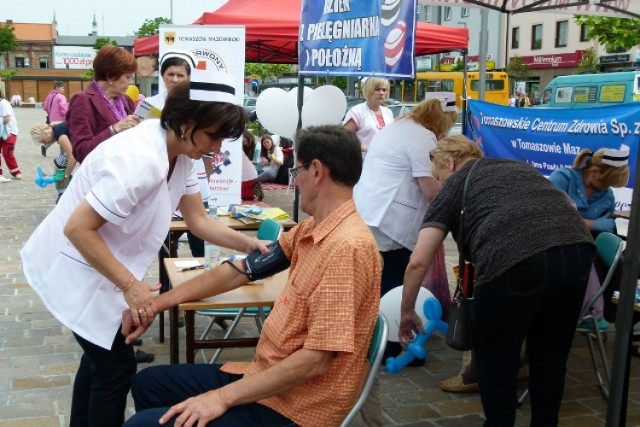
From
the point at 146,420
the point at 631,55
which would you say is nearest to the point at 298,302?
the point at 146,420

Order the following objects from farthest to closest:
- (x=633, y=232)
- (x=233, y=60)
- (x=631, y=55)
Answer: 1. (x=631, y=55)
2. (x=233, y=60)
3. (x=633, y=232)

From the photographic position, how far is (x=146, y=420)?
2.21 metres

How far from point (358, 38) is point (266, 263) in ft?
9.96

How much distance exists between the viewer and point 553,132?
5.79 meters

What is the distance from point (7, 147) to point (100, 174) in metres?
12.3

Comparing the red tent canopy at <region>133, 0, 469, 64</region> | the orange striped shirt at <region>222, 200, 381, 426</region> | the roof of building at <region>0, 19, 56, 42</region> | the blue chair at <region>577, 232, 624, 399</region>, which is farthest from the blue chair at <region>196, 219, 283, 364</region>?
the roof of building at <region>0, 19, 56, 42</region>

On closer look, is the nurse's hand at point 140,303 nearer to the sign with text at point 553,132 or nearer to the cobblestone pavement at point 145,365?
the cobblestone pavement at point 145,365

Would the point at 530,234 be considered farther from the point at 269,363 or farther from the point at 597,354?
the point at 597,354

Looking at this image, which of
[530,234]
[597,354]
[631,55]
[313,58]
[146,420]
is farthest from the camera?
[631,55]

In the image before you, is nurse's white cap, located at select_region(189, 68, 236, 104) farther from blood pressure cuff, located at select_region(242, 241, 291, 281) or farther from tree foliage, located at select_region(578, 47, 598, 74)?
tree foliage, located at select_region(578, 47, 598, 74)

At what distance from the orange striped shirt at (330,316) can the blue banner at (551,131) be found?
11.2ft

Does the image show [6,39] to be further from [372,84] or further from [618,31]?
[372,84]

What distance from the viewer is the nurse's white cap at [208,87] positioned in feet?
7.80

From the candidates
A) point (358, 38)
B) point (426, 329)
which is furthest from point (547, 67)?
point (426, 329)
